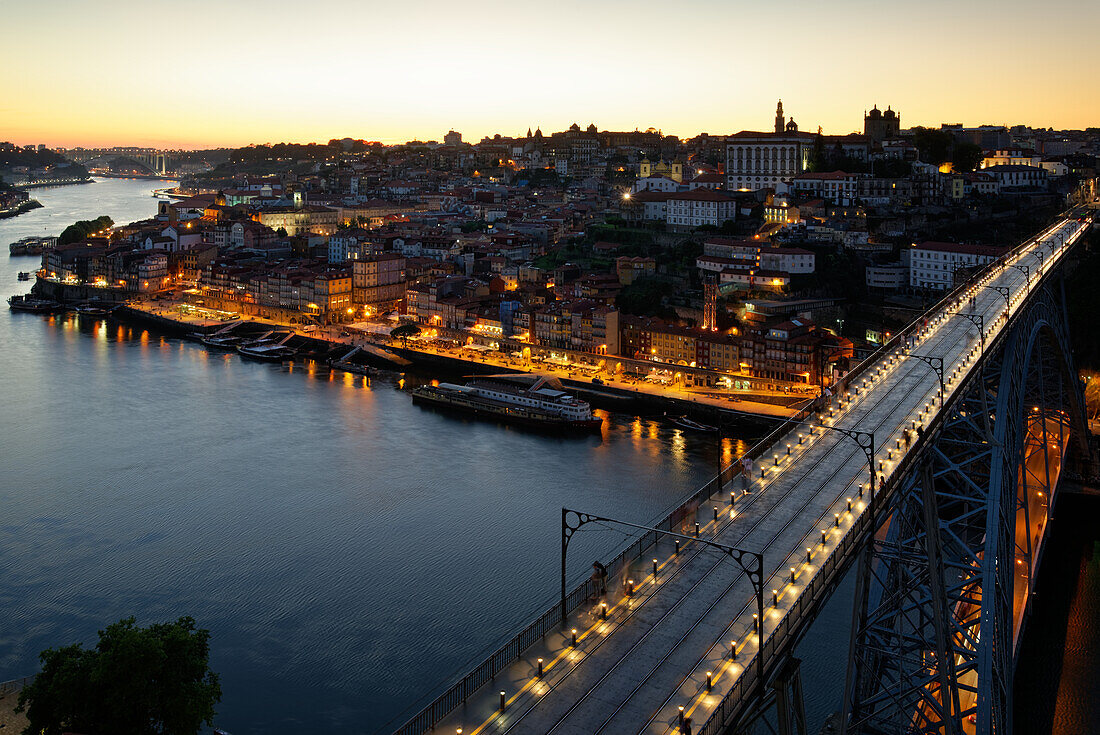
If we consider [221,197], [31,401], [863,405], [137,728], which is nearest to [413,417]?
[31,401]

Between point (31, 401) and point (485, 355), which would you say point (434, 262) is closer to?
point (485, 355)

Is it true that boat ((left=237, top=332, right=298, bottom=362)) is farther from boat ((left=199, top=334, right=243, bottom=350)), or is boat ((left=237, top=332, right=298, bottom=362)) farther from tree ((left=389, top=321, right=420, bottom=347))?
tree ((left=389, top=321, right=420, bottom=347))

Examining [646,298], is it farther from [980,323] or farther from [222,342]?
[980,323]

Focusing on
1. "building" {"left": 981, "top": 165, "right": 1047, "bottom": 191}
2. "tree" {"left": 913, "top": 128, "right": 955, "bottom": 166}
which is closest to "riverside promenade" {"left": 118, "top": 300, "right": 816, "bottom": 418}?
"building" {"left": 981, "top": 165, "right": 1047, "bottom": 191}

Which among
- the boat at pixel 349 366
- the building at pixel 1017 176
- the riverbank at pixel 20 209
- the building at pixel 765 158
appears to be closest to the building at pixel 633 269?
the boat at pixel 349 366

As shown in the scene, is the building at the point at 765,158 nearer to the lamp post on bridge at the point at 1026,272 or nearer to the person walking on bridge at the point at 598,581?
the lamp post on bridge at the point at 1026,272

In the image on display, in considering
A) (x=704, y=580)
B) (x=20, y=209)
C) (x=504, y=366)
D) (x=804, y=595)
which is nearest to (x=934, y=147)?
(x=504, y=366)
